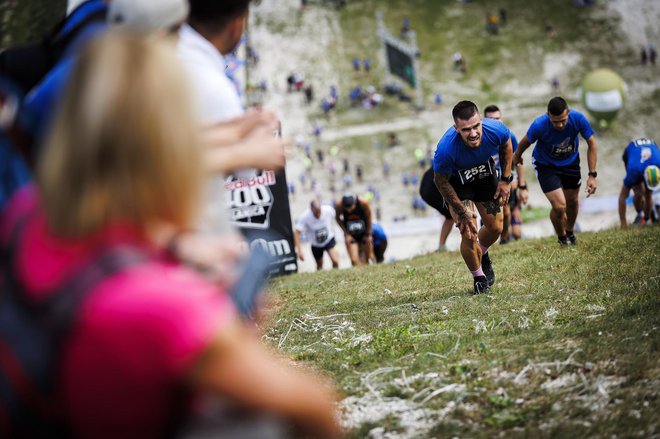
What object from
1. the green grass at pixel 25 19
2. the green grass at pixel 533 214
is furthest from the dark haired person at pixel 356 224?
the green grass at pixel 25 19

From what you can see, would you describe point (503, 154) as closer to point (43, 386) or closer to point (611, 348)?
point (611, 348)

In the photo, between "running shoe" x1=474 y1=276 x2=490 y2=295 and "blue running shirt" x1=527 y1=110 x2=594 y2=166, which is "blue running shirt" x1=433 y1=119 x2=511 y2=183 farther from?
"blue running shirt" x1=527 y1=110 x2=594 y2=166

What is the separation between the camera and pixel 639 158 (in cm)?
1563

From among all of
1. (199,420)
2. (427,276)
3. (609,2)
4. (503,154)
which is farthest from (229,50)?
(609,2)

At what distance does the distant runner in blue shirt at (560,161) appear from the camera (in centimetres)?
1162

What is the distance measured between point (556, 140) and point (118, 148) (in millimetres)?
10763

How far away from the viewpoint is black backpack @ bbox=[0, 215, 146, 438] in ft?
5.96

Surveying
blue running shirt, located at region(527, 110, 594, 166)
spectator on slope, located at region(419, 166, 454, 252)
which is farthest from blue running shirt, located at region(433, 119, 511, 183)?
spectator on slope, located at region(419, 166, 454, 252)

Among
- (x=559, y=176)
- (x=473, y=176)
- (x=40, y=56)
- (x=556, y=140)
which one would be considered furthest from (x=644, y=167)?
(x=40, y=56)

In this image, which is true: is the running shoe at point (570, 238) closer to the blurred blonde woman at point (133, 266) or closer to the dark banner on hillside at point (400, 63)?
the blurred blonde woman at point (133, 266)

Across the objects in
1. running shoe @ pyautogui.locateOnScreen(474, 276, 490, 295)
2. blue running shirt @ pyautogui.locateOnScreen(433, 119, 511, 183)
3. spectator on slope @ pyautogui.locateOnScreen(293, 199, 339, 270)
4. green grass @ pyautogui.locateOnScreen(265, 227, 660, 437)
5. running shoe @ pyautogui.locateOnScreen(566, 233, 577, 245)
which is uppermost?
blue running shirt @ pyautogui.locateOnScreen(433, 119, 511, 183)

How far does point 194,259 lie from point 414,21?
6133 centimetres

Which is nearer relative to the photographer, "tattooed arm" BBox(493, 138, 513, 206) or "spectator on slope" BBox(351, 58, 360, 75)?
"tattooed arm" BBox(493, 138, 513, 206)

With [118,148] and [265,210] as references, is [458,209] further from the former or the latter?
[265,210]
